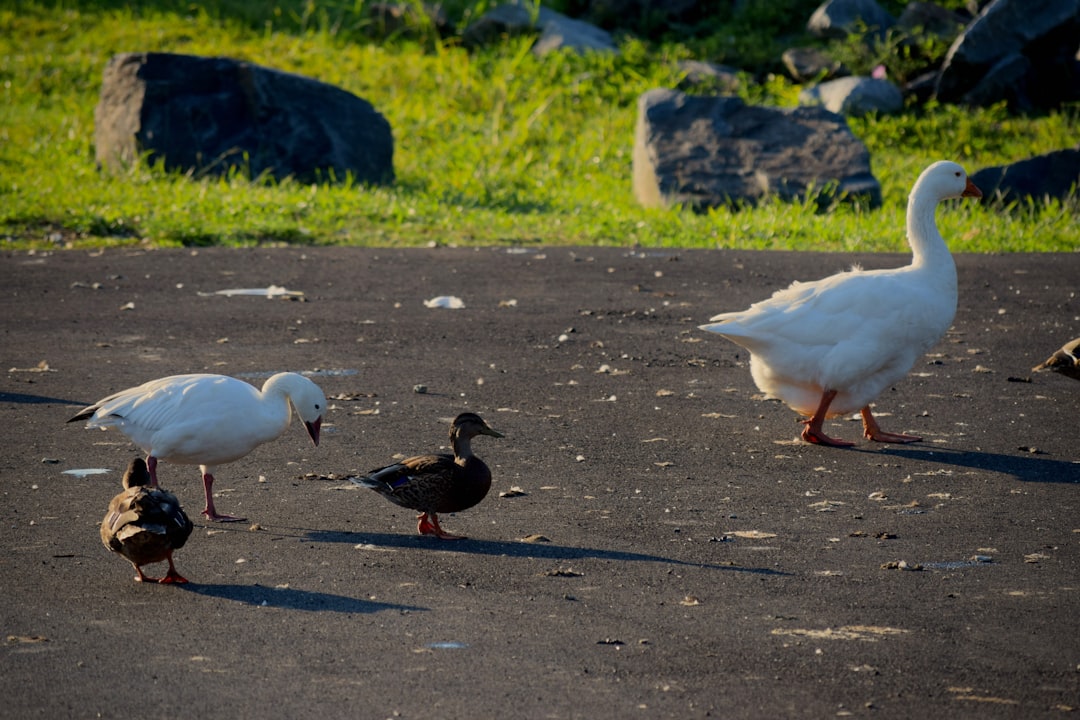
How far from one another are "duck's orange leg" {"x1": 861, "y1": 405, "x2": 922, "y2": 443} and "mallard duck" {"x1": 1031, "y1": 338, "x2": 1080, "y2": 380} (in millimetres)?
1128

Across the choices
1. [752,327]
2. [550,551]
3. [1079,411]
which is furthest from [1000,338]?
[550,551]

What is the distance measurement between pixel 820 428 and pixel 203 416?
11.1 ft

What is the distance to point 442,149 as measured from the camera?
18484 mm

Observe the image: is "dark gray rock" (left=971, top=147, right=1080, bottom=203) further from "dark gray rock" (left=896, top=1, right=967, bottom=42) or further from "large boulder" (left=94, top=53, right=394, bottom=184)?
"large boulder" (left=94, top=53, right=394, bottom=184)

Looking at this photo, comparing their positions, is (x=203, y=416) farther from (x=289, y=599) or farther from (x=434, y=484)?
(x=289, y=599)

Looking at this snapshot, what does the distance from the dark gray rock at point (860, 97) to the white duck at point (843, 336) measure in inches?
489

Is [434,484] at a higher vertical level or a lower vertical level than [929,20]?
lower

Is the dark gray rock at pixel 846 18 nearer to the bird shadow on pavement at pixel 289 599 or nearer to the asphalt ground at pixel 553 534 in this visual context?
the asphalt ground at pixel 553 534

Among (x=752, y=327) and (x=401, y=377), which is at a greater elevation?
(x=752, y=327)

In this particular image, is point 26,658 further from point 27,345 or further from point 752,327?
point 27,345

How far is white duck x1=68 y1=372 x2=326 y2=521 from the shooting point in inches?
235

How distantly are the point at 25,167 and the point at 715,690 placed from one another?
571 inches

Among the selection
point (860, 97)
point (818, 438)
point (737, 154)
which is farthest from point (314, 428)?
point (860, 97)

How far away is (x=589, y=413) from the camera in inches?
316
